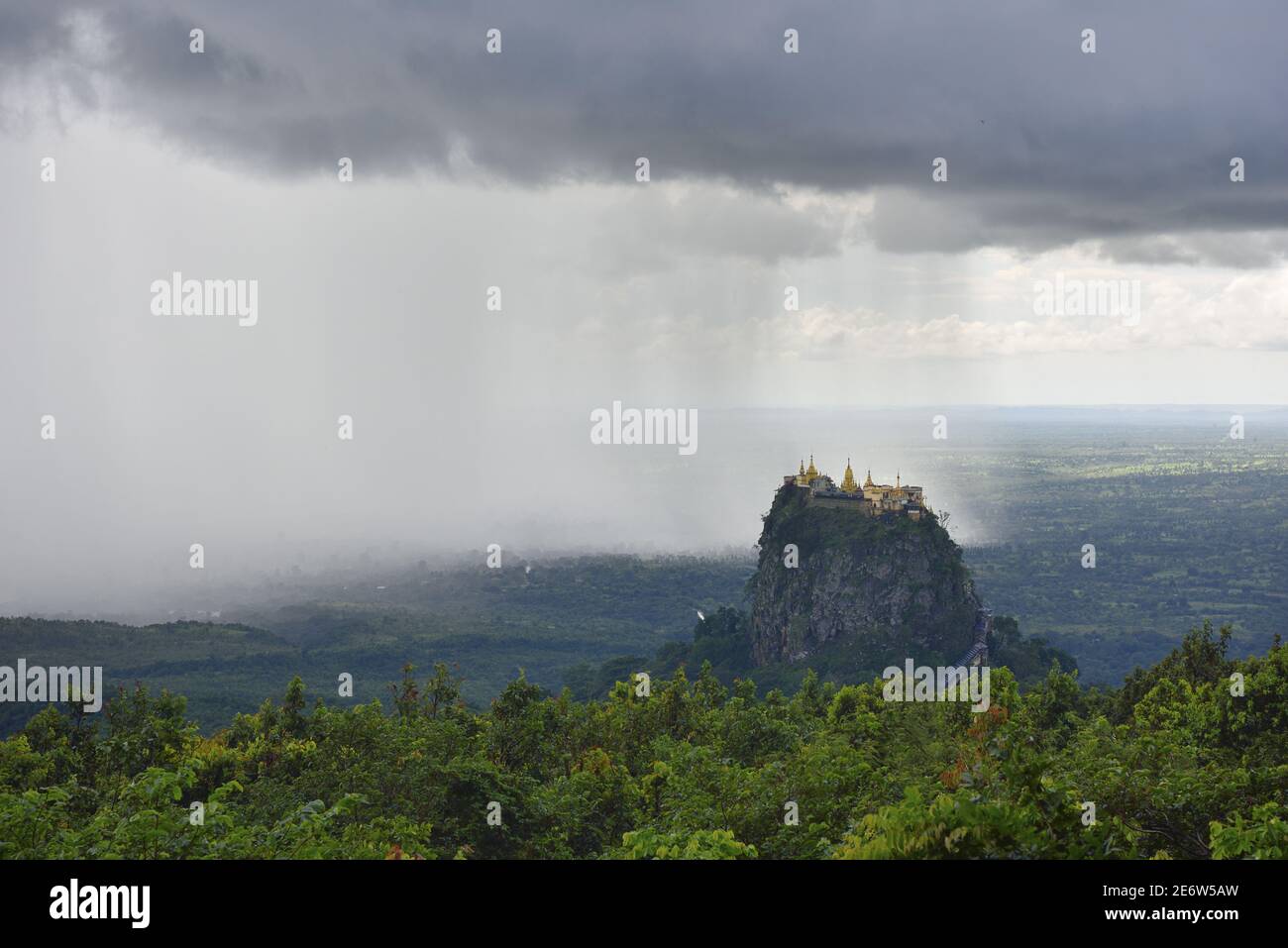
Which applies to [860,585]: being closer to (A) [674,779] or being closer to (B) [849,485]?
(B) [849,485]

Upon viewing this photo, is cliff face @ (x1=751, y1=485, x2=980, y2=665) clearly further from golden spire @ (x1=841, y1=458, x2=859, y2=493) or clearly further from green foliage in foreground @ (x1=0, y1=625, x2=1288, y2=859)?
green foliage in foreground @ (x1=0, y1=625, x2=1288, y2=859)

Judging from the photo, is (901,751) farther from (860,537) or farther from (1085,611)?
(1085,611)

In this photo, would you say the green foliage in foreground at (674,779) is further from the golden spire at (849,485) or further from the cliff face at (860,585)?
the golden spire at (849,485)

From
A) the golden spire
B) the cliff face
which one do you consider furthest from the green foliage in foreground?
the golden spire

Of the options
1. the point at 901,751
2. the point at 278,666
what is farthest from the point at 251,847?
the point at 278,666
